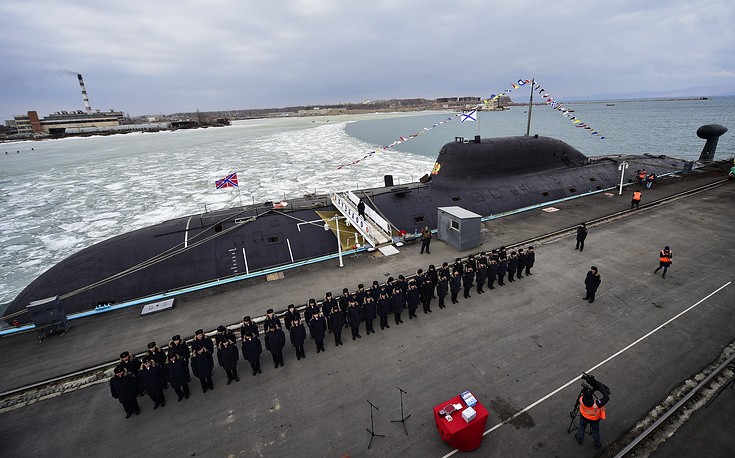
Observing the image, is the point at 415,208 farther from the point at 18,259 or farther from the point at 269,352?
the point at 18,259

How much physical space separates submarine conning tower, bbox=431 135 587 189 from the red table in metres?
14.5

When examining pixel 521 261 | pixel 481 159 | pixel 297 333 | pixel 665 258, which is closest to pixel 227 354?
pixel 297 333

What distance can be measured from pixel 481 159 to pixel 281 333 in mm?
15479

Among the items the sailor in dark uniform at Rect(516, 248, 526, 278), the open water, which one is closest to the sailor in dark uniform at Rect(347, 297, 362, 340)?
the sailor in dark uniform at Rect(516, 248, 526, 278)

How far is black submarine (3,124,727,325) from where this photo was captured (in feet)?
41.4

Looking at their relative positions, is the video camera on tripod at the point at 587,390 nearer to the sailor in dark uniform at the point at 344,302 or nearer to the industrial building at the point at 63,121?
the sailor in dark uniform at the point at 344,302

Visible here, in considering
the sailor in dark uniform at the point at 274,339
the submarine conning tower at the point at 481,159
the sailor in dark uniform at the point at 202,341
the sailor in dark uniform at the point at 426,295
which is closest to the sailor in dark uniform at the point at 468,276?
the sailor in dark uniform at the point at 426,295

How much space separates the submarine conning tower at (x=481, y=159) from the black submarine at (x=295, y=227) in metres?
0.06

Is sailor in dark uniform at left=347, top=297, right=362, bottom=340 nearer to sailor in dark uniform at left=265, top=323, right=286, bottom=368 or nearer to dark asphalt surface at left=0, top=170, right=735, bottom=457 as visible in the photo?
dark asphalt surface at left=0, top=170, right=735, bottom=457

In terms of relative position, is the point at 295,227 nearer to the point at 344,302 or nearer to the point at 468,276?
the point at 344,302

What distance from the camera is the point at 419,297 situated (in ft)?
35.2

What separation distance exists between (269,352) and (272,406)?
2.00 m

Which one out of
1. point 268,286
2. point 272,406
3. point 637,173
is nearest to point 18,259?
point 268,286

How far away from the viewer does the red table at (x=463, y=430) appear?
234 inches
